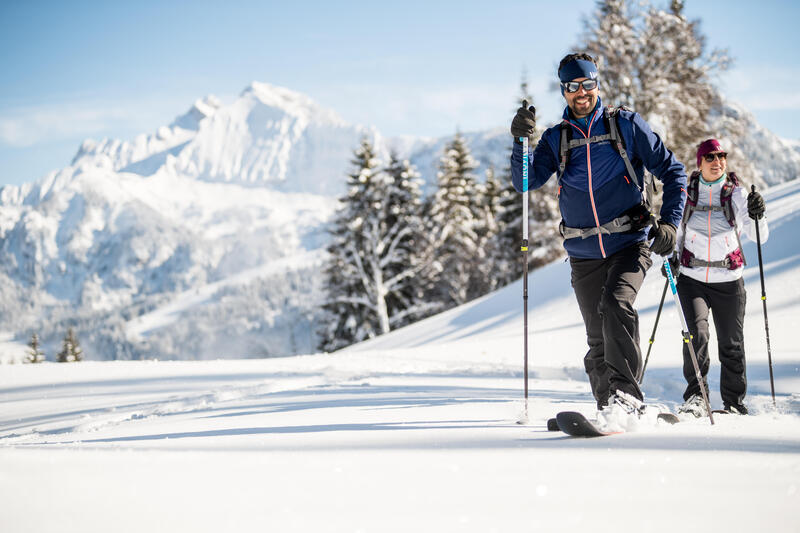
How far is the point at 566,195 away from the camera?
4070mm

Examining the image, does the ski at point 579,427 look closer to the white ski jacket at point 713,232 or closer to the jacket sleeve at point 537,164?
the jacket sleeve at point 537,164

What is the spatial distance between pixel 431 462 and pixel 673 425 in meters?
1.84

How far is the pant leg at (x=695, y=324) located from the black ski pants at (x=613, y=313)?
3.30 ft

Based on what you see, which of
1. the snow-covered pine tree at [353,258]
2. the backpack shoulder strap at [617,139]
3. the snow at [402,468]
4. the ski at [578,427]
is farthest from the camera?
the snow-covered pine tree at [353,258]

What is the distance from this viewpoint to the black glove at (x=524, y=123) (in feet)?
13.7

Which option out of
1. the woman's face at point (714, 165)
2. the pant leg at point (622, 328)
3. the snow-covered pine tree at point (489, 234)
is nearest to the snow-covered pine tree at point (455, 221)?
the snow-covered pine tree at point (489, 234)

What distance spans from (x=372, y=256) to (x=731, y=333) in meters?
24.3

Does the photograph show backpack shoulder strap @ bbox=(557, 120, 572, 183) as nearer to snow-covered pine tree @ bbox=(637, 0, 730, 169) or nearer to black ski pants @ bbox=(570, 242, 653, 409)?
black ski pants @ bbox=(570, 242, 653, 409)

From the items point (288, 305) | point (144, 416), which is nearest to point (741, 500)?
point (144, 416)

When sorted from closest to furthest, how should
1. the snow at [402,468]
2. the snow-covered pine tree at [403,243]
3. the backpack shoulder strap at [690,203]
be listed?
the snow at [402,468] < the backpack shoulder strap at [690,203] < the snow-covered pine tree at [403,243]

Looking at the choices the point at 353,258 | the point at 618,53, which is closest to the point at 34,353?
the point at 353,258

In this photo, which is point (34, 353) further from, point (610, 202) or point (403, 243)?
point (610, 202)

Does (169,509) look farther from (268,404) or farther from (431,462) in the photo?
(268,404)

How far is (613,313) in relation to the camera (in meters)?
3.63
